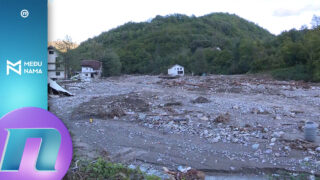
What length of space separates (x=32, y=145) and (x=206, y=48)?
167 ft

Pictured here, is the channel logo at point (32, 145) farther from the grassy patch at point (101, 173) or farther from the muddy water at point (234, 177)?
the muddy water at point (234, 177)

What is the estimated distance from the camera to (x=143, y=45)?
59.1 m

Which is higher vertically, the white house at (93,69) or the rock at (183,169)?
the white house at (93,69)

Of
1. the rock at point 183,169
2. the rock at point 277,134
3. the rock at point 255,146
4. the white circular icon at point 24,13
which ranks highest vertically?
the white circular icon at point 24,13

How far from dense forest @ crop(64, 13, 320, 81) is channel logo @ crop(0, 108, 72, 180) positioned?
8477 millimetres

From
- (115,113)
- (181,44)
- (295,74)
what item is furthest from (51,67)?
(181,44)

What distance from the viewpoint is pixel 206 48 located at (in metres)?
51.3

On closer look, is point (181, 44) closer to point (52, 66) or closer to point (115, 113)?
point (115, 113)

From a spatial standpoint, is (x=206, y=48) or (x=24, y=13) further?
(x=206, y=48)

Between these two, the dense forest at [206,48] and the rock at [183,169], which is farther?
the dense forest at [206,48]

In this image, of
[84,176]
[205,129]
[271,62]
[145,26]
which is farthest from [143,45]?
[84,176]

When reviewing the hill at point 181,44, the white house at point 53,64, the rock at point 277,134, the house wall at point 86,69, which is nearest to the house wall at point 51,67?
the white house at point 53,64

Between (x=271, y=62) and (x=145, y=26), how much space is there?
44.0 meters

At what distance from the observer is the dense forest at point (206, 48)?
28344 millimetres
